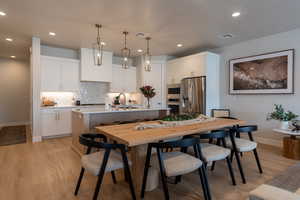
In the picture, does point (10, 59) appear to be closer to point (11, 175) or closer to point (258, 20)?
point (11, 175)

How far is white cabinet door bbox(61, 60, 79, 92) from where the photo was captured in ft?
16.1

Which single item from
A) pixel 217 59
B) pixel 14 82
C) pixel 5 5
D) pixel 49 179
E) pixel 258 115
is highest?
pixel 5 5

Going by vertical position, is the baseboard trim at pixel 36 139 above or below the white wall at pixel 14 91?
below

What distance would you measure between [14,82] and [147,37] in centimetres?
579

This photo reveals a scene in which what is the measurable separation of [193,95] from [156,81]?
1569 millimetres

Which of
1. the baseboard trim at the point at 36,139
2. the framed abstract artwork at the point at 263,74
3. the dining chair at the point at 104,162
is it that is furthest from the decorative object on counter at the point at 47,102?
the framed abstract artwork at the point at 263,74

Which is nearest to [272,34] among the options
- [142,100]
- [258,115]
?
[258,115]

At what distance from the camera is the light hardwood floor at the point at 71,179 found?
1980 mm

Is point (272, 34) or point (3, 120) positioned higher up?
point (272, 34)

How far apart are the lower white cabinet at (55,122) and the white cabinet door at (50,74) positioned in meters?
0.68

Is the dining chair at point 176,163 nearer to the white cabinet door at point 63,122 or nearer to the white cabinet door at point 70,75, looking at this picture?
the white cabinet door at point 63,122

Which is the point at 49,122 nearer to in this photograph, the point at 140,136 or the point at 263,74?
the point at 140,136

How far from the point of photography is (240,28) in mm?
3559

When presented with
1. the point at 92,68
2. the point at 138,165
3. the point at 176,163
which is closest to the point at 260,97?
the point at 176,163
